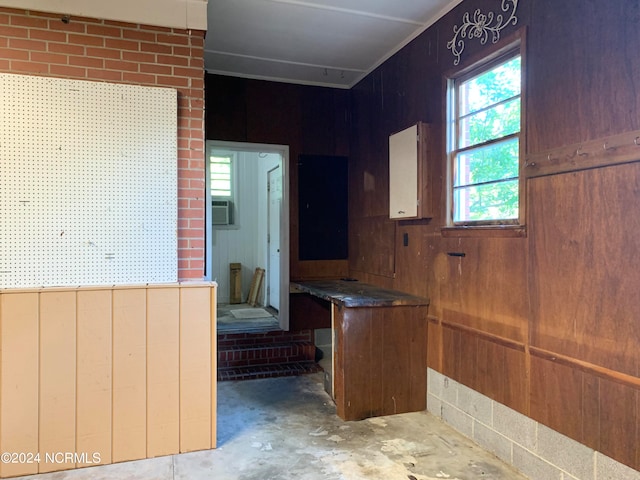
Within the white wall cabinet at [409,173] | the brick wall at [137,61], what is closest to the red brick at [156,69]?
the brick wall at [137,61]

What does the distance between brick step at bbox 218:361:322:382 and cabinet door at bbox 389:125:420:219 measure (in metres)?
1.77

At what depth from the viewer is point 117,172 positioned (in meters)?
2.59

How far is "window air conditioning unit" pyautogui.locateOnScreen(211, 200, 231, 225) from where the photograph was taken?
663 cm

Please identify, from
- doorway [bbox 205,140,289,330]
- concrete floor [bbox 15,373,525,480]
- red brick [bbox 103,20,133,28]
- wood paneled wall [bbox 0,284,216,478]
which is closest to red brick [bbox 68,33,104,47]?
red brick [bbox 103,20,133,28]

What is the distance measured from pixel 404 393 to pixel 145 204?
2.27 metres

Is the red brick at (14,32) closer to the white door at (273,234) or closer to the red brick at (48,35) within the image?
the red brick at (48,35)

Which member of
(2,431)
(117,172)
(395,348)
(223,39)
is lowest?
(2,431)

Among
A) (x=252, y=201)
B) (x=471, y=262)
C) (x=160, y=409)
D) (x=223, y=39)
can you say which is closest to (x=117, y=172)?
(x=160, y=409)

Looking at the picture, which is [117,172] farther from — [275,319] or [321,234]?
[275,319]

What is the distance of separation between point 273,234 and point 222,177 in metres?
1.63

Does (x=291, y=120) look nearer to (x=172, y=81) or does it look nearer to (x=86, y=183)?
(x=172, y=81)

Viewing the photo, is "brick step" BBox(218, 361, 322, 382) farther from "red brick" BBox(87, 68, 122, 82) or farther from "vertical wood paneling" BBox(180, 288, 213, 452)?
"red brick" BBox(87, 68, 122, 82)

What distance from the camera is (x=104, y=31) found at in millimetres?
2588

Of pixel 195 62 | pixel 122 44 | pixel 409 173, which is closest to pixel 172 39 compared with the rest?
pixel 195 62
